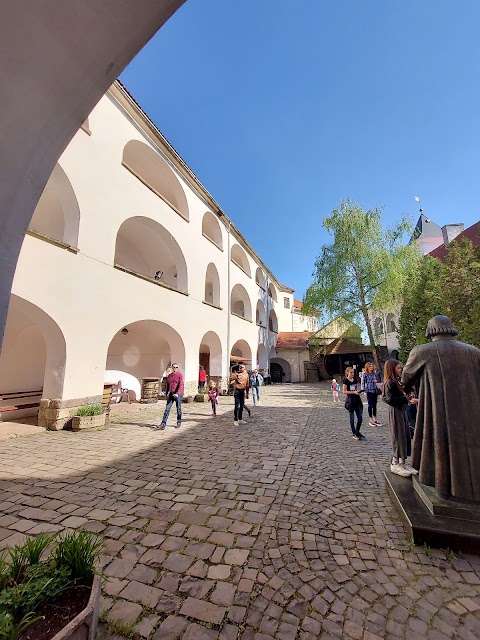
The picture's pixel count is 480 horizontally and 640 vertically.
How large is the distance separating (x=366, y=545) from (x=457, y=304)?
39.9 ft

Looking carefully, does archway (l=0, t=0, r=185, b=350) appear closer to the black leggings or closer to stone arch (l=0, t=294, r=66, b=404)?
stone arch (l=0, t=294, r=66, b=404)

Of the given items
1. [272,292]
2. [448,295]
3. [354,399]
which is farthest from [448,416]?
[272,292]

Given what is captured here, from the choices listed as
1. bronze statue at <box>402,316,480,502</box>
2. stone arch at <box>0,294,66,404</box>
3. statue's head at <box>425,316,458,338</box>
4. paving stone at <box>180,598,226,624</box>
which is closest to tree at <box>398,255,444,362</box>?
statue's head at <box>425,316,458,338</box>

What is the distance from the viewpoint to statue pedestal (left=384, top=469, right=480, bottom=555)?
242 cm

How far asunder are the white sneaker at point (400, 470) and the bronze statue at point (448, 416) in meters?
0.65

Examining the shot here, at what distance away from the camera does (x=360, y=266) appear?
17922 mm

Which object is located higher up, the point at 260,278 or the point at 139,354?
the point at 260,278

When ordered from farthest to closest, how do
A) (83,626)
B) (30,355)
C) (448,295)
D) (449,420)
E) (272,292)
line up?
(272,292) < (448,295) < (30,355) < (449,420) < (83,626)

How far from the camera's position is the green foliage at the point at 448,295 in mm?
10820

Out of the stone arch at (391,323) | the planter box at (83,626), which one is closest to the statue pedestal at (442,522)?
the planter box at (83,626)

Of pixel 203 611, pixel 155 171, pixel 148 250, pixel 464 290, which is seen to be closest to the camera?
pixel 203 611

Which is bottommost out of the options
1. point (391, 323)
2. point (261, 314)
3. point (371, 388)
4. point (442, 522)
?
point (442, 522)

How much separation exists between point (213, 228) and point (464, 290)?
42.0 ft

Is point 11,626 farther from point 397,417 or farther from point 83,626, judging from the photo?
point 397,417
